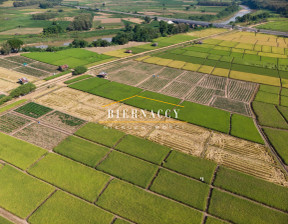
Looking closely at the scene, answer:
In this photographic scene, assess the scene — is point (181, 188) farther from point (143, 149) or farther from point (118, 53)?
point (118, 53)

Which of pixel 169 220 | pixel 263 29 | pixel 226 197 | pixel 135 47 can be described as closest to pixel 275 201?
pixel 226 197

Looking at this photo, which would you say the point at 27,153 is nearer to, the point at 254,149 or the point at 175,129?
the point at 175,129

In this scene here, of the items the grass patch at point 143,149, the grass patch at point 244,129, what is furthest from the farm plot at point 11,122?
the grass patch at point 244,129

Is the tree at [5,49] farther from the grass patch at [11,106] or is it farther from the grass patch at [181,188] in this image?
the grass patch at [181,188]

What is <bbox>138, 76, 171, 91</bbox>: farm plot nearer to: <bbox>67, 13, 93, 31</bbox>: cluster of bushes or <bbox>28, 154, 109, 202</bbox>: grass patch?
<bbox>28, 154, 109, 202</bbox>: grass patch

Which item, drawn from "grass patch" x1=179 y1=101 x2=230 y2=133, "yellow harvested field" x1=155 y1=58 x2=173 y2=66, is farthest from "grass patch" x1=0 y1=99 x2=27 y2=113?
"yellow harvested field" x1=155 y1=58 x2=173 y2=66

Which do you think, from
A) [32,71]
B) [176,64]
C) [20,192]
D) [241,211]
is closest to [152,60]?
[176,64]
